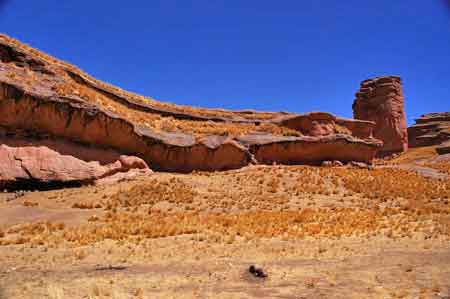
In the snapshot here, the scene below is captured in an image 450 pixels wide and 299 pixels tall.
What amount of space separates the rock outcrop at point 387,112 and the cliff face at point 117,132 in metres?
25.6

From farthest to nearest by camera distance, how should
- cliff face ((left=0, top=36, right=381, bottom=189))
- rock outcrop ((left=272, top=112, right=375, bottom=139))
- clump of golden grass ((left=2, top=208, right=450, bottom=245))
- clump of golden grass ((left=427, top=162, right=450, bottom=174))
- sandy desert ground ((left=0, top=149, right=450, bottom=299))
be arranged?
1. rock outcrop ((left=272, top=112, right=375, bottom=139))
2. clump of golden grass ((left=427, top=162, right=450, bottom=174))
3. cliff face ((left=0, top=36, right=381, bottom=189))
4. clump of golden grass ((left=2, top=208, right=450, bottom=245))
5. sandy desert ground ((left=0, top=149, right=450, bottom=299))

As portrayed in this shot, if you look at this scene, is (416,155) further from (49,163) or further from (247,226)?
(49,163)

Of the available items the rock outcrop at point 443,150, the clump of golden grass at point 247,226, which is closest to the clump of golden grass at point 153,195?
the clump of golden grass at point 247,226

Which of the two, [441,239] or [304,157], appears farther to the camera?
[304,157]

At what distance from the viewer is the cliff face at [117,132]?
25.6 meters

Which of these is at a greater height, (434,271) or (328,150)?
(328,150)

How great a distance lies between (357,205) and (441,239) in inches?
415

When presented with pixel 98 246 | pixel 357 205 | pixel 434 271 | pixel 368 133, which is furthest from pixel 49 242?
pixel 368 133

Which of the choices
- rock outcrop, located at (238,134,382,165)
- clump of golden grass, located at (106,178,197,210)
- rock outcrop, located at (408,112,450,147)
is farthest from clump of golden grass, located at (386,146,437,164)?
clump of golden grass, located at (106,178,197,210)

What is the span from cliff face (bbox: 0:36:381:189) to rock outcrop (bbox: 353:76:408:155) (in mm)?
25570

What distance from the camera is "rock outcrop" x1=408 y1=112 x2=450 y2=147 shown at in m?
68.4

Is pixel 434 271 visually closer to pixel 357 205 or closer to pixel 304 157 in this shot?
pixel 357 205

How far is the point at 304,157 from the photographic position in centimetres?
3516

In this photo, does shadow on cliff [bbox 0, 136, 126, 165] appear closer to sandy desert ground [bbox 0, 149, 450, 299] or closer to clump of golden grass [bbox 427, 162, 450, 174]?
sandy desert ground [bbox 0, 149, 450, 299]
